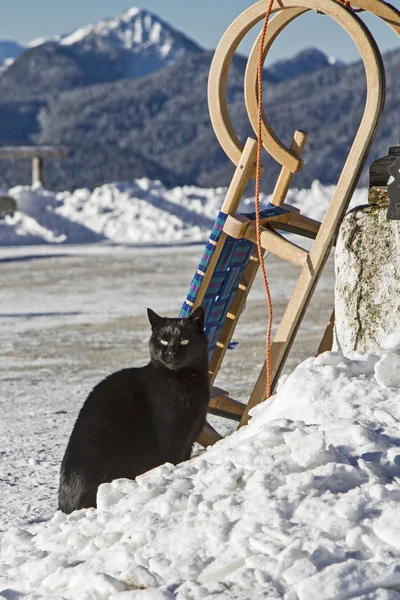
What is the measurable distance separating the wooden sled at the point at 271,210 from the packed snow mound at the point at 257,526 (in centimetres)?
77

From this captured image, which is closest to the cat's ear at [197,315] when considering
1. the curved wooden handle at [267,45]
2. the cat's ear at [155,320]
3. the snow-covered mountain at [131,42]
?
the cat's ear at [155,320]

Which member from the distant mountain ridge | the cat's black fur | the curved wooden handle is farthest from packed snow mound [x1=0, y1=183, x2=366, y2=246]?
the cat's black fur

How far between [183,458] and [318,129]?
2810 cm

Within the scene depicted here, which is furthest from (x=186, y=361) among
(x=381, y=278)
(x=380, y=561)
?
(x=380, y=561)

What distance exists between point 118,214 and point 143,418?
13.9 m

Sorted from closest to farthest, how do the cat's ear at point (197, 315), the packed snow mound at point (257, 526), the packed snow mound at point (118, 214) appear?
the packed snow mound at point (257, 526) < the cat's ear at point (197, 315) < the packed snow mound at point (118, 214)

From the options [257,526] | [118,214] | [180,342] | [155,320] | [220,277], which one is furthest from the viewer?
[118,214]

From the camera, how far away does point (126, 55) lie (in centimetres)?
4106

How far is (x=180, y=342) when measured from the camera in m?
3.97

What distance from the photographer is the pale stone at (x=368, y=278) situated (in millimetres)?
3725

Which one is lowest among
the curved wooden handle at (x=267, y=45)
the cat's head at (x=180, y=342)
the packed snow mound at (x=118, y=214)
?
the packed snow mound at (x=118, y=214)

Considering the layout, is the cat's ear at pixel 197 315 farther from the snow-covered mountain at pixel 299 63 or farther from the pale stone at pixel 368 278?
the snow-covered mountain at pixel 299 63

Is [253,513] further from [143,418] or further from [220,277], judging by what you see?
[220,277]

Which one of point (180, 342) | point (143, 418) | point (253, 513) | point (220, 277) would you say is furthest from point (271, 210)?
point (253, 513)
